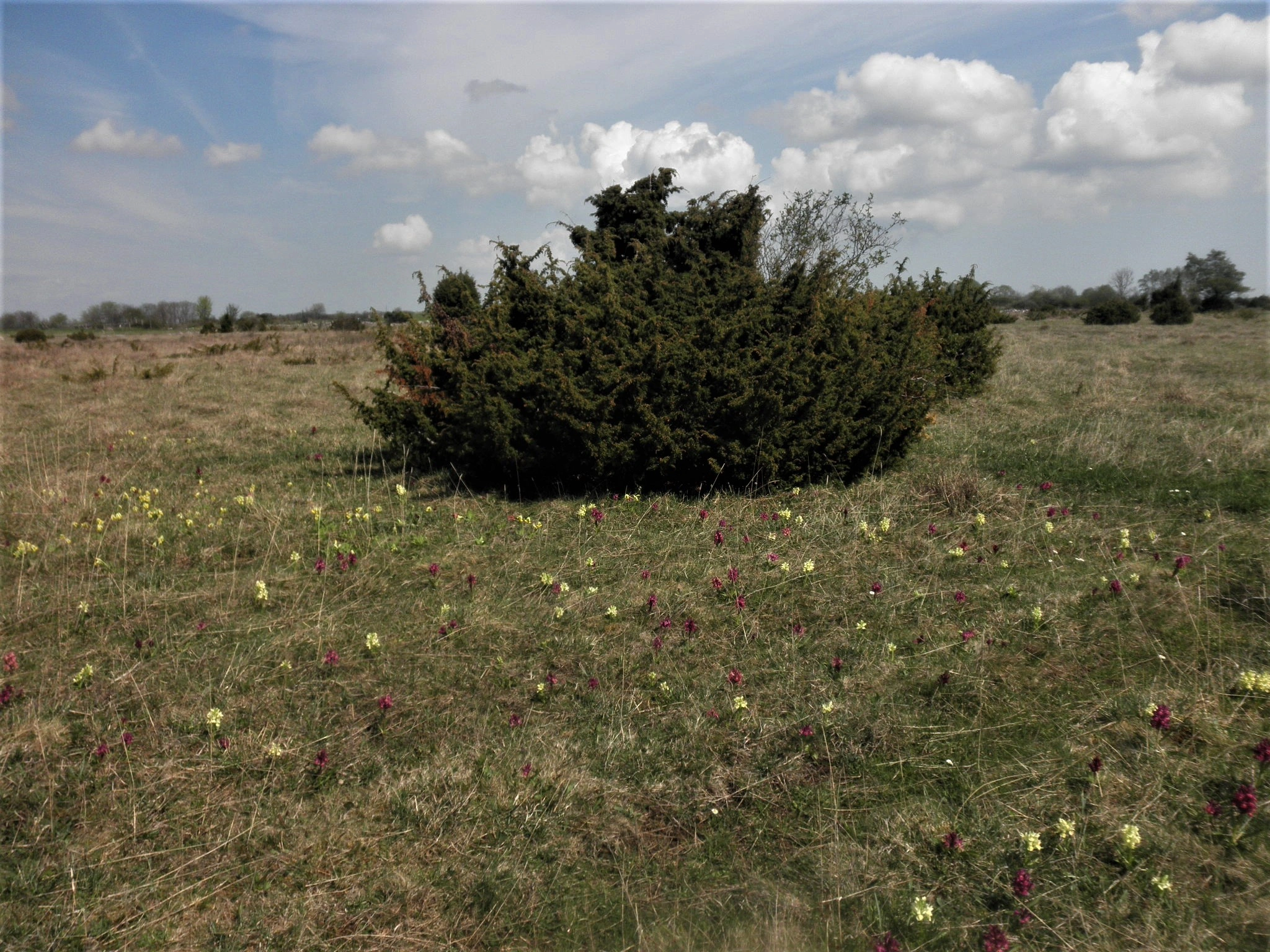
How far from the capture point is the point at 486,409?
666 cm

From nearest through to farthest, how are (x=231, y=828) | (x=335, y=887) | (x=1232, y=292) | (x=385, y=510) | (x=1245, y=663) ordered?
(x=335, y=887) < (x=231, y=828) < (x=1245, y=663) < (x=385, y=510) < (x=1232, y=292)

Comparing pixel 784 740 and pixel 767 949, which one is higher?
pixel 784 740

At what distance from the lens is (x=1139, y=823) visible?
8.91 ft

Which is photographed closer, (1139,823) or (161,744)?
(1139,823)

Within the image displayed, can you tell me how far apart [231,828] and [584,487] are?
428 cm

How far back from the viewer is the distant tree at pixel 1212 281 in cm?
4291

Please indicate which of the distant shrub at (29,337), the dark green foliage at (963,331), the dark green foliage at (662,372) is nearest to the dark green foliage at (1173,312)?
the dark green foliage at (963,331)

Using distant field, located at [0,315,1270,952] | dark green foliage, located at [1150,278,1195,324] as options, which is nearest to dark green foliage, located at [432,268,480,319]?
distant field, located at [0,315,1270,952]

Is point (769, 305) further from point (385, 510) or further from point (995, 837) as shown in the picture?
point (995, 837)

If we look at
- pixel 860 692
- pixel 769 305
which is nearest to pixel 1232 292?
pixel 769 305

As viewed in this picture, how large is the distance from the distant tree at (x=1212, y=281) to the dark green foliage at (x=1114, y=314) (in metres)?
11.8

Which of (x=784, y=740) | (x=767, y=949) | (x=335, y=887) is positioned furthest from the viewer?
(x=784, y=740)

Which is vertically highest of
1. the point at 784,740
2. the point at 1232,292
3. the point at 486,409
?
the point at 1232,292

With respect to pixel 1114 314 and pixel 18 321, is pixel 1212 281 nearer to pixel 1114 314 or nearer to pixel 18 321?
pixel 1114 314
